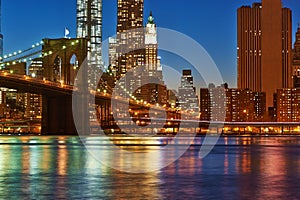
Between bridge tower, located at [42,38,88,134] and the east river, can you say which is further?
bridge tower, located at [42,38,88,134]

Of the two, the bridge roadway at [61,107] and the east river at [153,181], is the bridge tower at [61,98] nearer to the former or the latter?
the bridge roadway at [61,107]

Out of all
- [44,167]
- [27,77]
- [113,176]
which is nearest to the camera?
[113,176]

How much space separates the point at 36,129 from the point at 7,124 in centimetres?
2644

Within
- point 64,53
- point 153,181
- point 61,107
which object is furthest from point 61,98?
point 153,181

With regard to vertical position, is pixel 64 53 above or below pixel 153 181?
above

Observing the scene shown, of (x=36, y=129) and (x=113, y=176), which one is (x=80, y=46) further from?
(x=113, y=176)

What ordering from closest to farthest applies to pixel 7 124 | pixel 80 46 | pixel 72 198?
pixel 72 198
pixel 80 46
pixel 7 124

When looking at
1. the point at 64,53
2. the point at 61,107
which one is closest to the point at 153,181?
the point at 61,107

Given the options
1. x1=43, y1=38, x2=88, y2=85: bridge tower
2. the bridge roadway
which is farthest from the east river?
x1=43, y1=38, x2=88, y2=85: bridge tower

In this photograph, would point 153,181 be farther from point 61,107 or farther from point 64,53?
point 64,53

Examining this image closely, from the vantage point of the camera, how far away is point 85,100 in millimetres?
78750

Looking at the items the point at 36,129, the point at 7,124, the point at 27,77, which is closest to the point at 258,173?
the point at 27,77

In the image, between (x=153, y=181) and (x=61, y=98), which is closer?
(x=153, y=181)

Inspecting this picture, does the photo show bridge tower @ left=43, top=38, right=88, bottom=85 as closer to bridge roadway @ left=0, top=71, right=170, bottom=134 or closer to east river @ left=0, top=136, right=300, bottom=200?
bridge roadway @ left=0, top=71, right=170, bottom=134
